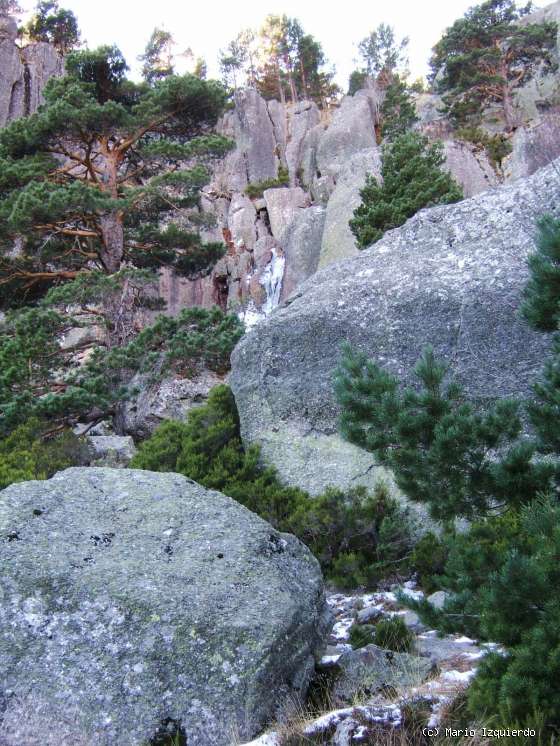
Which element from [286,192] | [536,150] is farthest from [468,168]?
[286,192]

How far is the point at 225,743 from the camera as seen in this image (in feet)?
12.8

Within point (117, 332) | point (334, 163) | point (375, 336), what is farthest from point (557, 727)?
point (334, 163)

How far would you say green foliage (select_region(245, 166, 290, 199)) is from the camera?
4128cm

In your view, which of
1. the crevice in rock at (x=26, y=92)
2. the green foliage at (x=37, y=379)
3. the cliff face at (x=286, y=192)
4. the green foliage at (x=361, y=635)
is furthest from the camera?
the crevice in rock at (x=26, y=92)

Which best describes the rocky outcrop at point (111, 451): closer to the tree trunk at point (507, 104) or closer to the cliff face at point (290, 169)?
the cliff face at point (290, 169)

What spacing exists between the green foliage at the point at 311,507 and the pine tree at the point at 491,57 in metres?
31.9

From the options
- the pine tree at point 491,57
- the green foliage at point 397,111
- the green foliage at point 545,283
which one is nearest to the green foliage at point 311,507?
the green foliage at point 545,283

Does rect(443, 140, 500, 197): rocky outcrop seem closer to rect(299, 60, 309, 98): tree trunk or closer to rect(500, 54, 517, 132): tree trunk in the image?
rect(500, 54, 517, 132): tree trunk

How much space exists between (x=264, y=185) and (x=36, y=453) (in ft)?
113

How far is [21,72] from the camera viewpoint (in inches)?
1794

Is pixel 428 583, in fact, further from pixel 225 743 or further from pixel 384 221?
pixel 384 221

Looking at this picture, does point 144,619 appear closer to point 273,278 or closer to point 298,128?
point 273,278

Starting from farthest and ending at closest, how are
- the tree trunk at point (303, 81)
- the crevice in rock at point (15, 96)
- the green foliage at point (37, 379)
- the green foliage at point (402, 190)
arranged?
the tree trunk at point (303, 81) < the crevice in rock at point (15, 96) < the green foliage at point (402, 190) < the green foliage at point (37, 379)

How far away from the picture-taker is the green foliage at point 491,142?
32312 millimetres
